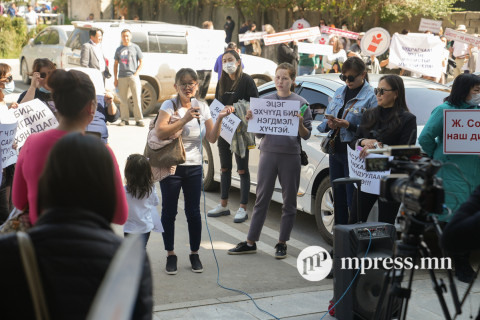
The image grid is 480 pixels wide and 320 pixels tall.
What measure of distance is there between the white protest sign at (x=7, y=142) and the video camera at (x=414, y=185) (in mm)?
3569

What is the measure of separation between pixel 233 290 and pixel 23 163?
2740 millimetres

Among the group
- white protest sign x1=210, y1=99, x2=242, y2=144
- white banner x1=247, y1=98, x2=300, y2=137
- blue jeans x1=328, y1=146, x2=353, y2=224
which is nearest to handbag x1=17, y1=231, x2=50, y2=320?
blue jeans x1=328, y1=146, x2=353, y2=224

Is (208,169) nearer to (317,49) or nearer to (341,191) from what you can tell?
(341,191)

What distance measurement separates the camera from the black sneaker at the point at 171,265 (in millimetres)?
6191

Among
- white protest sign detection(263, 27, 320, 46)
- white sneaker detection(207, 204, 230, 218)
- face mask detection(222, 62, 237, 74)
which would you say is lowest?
white sneaker detection(207, 204, 230, 218)

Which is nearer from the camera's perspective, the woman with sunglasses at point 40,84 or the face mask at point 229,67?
the woman with sunglasses at point 40,84

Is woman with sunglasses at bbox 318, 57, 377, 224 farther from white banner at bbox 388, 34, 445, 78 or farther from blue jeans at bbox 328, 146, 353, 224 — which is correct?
white banner at bbox 388, 34, 445, 78

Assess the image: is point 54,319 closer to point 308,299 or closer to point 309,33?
point 308,299

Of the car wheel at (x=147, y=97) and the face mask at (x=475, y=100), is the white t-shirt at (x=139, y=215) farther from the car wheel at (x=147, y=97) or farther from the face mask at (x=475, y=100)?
the car wheel at (x=147, y=97)

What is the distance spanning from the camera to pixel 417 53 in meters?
14.2

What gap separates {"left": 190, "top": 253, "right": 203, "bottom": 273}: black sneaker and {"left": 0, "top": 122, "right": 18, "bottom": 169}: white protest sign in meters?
1.79

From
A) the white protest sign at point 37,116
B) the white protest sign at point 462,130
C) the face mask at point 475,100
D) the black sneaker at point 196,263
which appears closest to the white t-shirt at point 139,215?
the black sneaker at point 196,263

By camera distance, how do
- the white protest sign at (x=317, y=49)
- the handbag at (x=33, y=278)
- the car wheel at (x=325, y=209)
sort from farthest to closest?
the white protest sign at (x=317, y=49) → the car wheel at (x=325, y=209) → the handbag at (x=33, y=278)

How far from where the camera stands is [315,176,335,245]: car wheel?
277 inches
